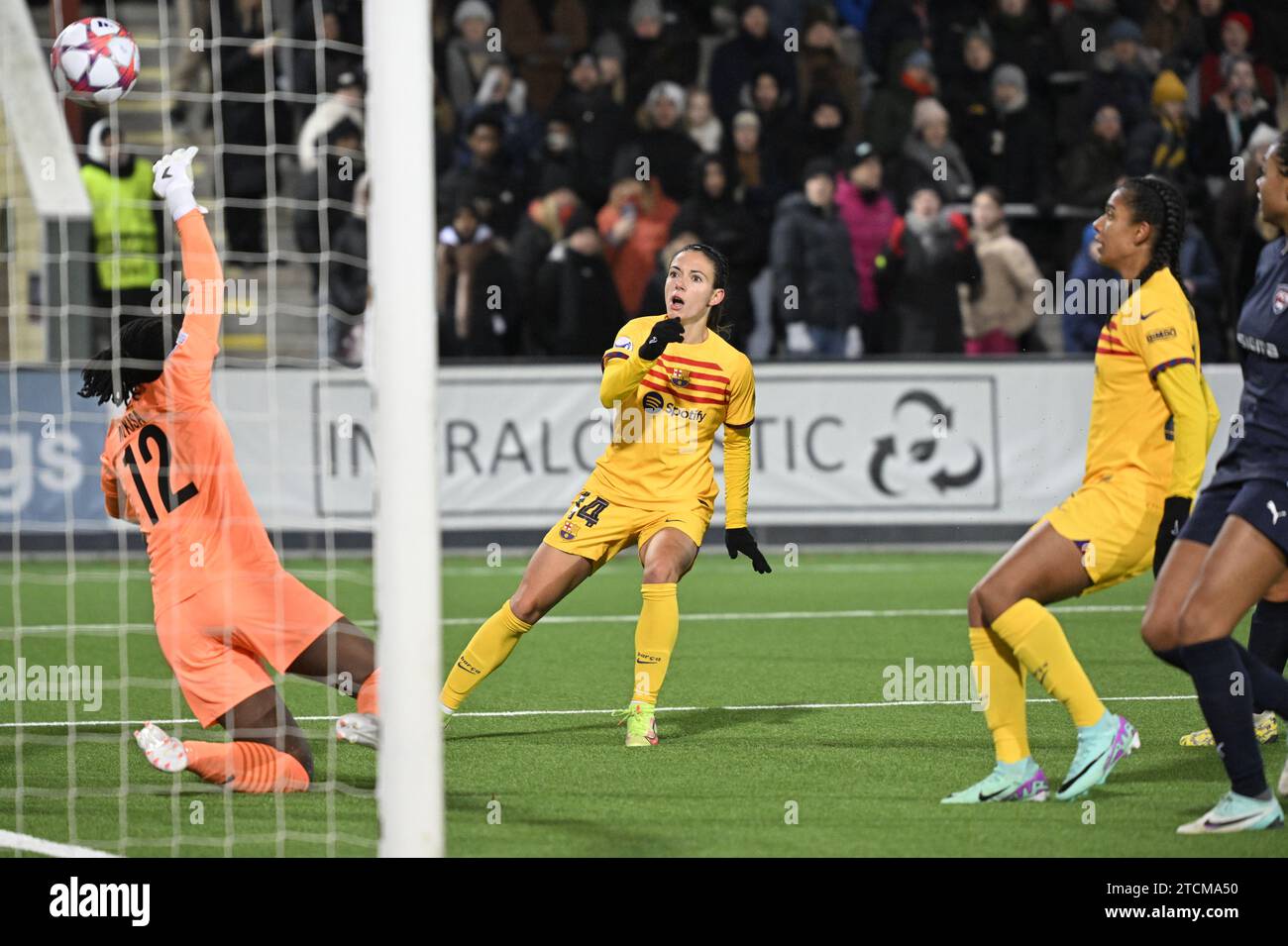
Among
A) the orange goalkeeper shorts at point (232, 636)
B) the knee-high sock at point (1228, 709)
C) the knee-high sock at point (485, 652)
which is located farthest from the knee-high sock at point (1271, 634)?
the orange goalkeeper shorts at point (232, 636)

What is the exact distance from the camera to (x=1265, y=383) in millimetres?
5922

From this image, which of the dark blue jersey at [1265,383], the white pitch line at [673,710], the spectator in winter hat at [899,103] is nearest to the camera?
the dark blue jersey at [1265,383]

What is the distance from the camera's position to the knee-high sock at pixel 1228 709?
19.0 ft

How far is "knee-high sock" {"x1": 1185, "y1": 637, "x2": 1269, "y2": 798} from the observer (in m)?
5.79

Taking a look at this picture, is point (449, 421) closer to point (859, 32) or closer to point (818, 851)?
point (859, 32)

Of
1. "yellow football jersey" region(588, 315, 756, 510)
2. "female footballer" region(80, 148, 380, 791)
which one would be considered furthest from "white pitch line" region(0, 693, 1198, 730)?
"female footballer" region(80, 148, 380, 791)

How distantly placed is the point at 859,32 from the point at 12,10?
8.81 m

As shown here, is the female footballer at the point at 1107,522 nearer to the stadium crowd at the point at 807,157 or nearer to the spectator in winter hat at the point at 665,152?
the stadium crowd at the point at 807,157

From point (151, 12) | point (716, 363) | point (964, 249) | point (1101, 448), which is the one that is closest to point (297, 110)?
point (151, 12)

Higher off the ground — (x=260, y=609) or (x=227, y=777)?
(x=260, y=609)

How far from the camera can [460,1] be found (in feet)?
59.4

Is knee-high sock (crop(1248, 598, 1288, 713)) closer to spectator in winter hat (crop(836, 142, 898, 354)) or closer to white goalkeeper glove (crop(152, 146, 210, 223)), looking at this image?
white goalkeeper glove (crop(152, 146, 210, 223))

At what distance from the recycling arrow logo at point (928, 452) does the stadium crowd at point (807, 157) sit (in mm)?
977

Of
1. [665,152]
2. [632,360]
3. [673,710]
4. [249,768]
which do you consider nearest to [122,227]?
[665,152]
